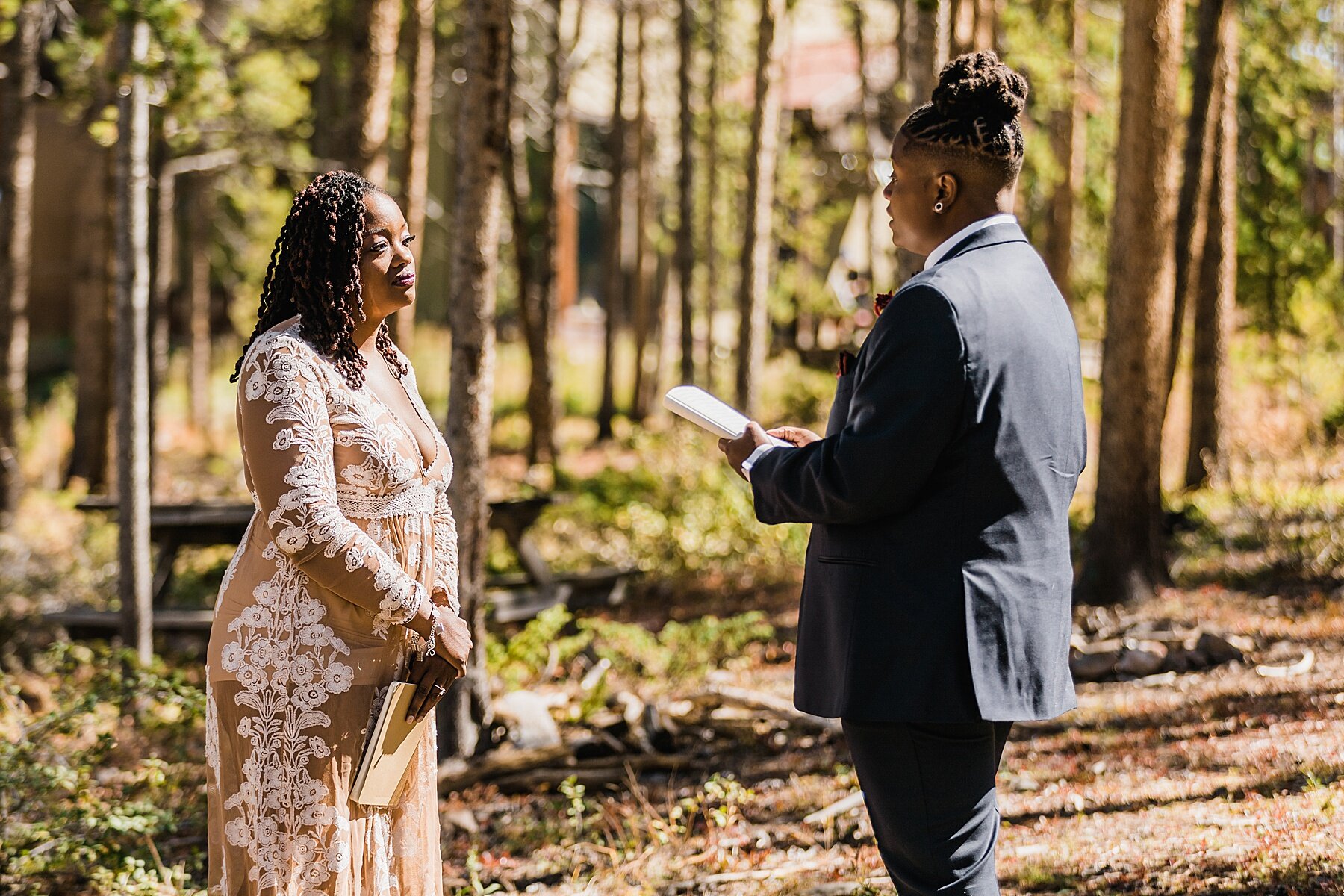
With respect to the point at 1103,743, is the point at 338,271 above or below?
above

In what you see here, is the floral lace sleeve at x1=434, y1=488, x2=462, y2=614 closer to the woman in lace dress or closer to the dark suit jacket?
the woman in lace dress

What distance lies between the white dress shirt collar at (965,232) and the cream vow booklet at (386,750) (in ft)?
5.65

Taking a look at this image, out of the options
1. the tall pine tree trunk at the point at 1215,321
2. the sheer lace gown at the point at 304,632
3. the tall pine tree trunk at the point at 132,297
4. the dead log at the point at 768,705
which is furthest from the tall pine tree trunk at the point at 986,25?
the sheer lace gown at the point at 304,632

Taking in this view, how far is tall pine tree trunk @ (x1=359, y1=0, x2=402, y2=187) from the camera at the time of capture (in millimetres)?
9078

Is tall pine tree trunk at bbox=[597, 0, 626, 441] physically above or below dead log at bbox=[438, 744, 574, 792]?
above

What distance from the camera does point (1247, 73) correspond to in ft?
51.2

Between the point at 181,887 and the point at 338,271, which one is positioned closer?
the point at 338,271

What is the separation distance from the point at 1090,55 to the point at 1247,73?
453 centimetres

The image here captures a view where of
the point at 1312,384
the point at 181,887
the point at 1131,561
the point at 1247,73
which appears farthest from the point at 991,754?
the point at 1247,73

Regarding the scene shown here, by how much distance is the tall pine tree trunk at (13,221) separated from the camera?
12.6m

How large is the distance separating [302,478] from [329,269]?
577 millimetres

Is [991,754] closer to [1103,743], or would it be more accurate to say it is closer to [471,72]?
[1103,743]

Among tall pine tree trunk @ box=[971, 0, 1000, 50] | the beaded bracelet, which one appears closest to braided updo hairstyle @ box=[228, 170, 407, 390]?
the beaded bracelet

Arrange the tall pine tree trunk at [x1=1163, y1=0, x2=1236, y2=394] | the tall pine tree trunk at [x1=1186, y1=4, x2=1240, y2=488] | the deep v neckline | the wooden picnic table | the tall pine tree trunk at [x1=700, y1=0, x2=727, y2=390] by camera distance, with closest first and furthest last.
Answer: the deep v neckline < the wooden picnic table < the tall pine tree trunk at [x1=1163, y1=0, x2=1236, y2=394] < the tall pine tree trunk at [x1=1186, y1=4, x2=1240, y2=488] < the tall pine tree trunk at [x1=700, y1=0, x2=727, y2=390]
